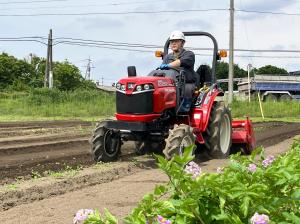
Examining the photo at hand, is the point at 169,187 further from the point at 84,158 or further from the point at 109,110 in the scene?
the point at 109,110

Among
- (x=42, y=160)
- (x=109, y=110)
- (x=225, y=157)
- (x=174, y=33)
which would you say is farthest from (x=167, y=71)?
(x=109, y=110)

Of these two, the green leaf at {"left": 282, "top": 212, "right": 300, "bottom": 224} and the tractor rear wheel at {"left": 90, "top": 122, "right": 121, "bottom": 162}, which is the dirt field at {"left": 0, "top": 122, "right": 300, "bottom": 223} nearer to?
the tractor rear wheel at {"left": 90, "top": 122, "right": 121, "bottom": 162}

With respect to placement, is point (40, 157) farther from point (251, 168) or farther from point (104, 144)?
point (251, 168)

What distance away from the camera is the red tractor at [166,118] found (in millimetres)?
8297

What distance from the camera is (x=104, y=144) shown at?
29.3 feet

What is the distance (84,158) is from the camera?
9.94 meters

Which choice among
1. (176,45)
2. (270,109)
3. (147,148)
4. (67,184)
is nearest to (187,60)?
(176,45)

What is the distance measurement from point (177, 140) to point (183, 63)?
1636mm

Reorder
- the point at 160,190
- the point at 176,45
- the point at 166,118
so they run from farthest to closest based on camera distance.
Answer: the point at 176,45 < the point at 166,118 < the point at 160,190

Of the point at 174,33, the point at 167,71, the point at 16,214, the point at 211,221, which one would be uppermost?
the point at 174,33

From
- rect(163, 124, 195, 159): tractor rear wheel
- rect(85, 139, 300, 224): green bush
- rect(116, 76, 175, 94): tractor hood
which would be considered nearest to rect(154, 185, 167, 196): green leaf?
rect(85, 139, 300, 224): green bush

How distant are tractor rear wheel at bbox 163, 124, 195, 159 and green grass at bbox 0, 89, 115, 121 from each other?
24387 mm

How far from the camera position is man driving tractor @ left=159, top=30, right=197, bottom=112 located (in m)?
8.95

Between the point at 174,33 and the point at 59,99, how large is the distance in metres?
30.4
